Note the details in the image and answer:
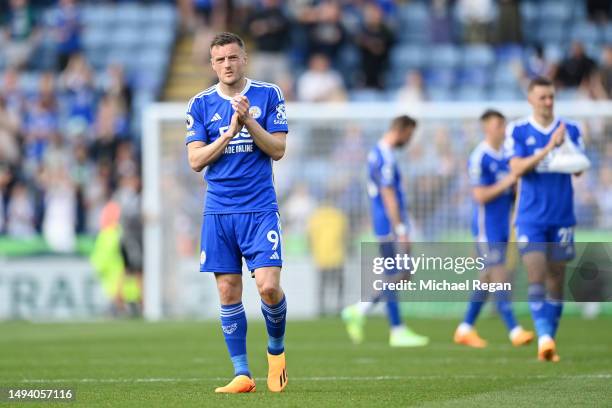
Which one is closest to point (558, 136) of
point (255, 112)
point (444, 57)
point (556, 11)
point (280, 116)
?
point (280, 116)

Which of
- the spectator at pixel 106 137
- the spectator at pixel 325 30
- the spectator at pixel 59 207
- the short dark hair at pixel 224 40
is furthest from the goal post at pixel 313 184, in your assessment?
the short dark hair at pixel 224 40

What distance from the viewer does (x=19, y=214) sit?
2327cm

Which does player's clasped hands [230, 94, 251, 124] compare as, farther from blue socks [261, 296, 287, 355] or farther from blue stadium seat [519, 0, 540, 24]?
blue stadium seat [519, 0, 540, 24]

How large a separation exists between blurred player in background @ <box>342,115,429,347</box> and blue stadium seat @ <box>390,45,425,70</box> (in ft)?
37.1

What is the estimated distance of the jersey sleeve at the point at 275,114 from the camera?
9055 mm

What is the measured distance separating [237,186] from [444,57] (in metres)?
17.2

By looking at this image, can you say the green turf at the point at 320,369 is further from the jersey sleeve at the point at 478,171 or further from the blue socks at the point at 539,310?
the jersey sleeve at the point at 478,171

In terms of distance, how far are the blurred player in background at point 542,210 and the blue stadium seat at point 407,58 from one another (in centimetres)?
1409

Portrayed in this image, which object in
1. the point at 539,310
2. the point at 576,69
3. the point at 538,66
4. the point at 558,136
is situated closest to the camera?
the point at 558,136

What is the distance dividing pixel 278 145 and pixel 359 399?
176cm

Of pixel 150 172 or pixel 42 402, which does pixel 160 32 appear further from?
pixel 42 402

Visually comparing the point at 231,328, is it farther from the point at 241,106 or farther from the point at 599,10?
the point at 599,10

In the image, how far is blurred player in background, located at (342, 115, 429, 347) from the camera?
14523 mm

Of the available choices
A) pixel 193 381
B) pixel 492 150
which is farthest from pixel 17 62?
pixel 193 381
